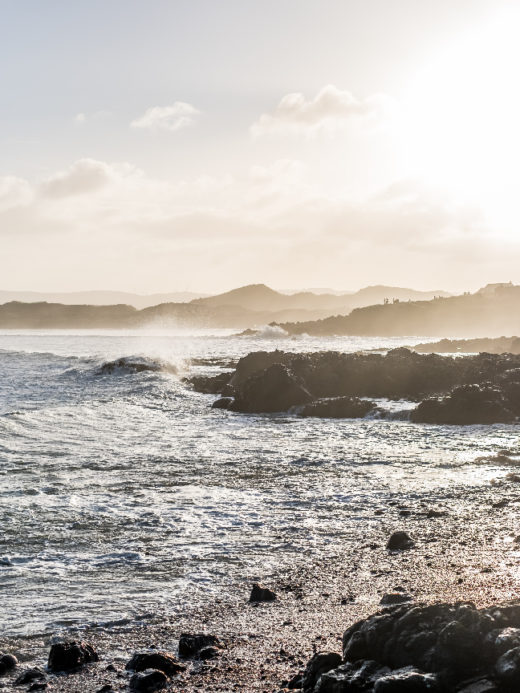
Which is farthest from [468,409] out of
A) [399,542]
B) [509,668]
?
[509,668]

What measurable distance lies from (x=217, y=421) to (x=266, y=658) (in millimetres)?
17693

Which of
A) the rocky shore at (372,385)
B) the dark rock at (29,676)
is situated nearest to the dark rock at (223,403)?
the rocky shore at (372,385)

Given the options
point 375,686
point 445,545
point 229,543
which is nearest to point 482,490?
point 445,545

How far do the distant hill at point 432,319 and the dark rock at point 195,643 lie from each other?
13724 centimetres

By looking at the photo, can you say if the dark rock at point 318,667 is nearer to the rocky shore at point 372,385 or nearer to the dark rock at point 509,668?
the dark rock at point 509,668

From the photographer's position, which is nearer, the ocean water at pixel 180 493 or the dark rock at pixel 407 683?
the dark rock at pixel 407 683

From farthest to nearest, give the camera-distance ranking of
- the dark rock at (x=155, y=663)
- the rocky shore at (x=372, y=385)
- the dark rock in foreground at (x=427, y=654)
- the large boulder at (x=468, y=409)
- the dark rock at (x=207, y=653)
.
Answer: the rocky shore at (x=372, y=385)
the large boulder at (x=468, y=409)
the dark rock at (x=207, y=653)
the dark rock at (x=155, y=663)
the dark rock in foreground at (x=427, y=654)

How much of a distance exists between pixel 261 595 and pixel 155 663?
1.92 meters

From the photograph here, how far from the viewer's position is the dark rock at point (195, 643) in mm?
6113

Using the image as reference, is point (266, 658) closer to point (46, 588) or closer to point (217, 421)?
point (46, 588)

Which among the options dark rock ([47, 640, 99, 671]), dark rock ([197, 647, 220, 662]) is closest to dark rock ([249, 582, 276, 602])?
dark rock ([197, 647, 220, 662])

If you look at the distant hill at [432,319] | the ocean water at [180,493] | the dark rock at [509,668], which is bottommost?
the ocean water at [180,493]

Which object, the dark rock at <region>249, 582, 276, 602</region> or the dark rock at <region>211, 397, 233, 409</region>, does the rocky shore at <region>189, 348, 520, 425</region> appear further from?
the dark rock at <region>249, 582, 276, 602</region>

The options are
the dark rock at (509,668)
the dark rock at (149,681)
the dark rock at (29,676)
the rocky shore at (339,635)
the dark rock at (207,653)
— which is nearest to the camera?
the dark rock at (509,668)
